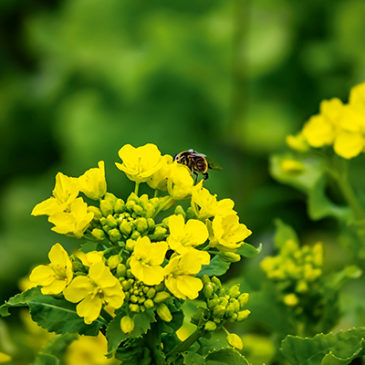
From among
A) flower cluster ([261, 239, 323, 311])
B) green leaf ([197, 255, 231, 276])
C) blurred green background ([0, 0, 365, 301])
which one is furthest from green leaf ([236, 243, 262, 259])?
blurred green background ([0, 0, 365, 301])

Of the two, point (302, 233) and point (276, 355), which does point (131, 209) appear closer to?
point (276, 355)

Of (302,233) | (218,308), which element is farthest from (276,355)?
(302,233)

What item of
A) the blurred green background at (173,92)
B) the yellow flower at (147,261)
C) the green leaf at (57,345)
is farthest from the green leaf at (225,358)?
the blurred green background at (173,92)

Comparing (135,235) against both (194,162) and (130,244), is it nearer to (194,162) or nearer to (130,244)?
(130,244)

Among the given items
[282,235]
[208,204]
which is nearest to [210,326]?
[208,204]

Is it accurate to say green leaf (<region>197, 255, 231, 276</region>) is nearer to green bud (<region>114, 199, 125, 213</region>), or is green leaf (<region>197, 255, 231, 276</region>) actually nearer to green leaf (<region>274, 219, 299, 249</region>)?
green bud (<region>114, 199, 125, 213</region>)
